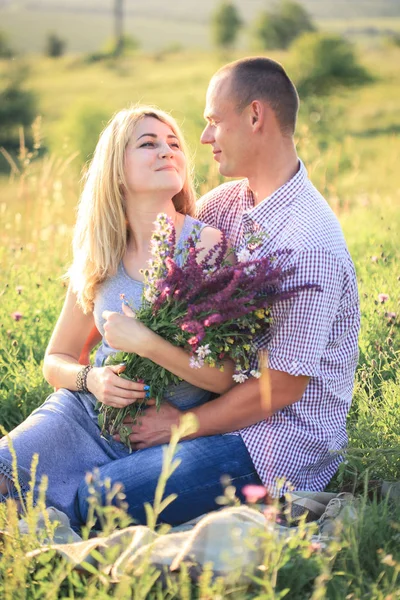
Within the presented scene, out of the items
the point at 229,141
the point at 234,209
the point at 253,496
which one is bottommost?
the point at 253,496

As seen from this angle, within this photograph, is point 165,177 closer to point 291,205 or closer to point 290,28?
point 291,205

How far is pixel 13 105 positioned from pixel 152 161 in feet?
136

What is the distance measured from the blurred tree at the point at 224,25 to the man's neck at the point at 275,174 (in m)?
86.1

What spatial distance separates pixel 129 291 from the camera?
11.7ft

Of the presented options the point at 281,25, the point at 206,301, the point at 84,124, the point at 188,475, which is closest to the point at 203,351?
the point at 206,301

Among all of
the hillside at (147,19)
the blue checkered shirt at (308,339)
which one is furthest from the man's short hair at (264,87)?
the hillside at (147,19)

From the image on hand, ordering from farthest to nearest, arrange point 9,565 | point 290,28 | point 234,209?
point 290,28 → point 234,209 → point 9,565

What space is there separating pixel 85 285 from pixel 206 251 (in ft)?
1.97

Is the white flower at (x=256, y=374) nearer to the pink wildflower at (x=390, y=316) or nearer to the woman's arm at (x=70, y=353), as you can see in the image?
the woman's arm at (x=70, y=353)

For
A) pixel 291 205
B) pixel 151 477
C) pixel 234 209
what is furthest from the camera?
pixel 234 209

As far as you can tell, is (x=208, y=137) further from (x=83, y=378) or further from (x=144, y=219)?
(x=83, y=378)

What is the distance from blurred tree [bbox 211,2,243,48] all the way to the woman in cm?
8600

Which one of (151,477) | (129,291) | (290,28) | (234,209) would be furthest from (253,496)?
(290,28)

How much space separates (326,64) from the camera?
2029 inches
